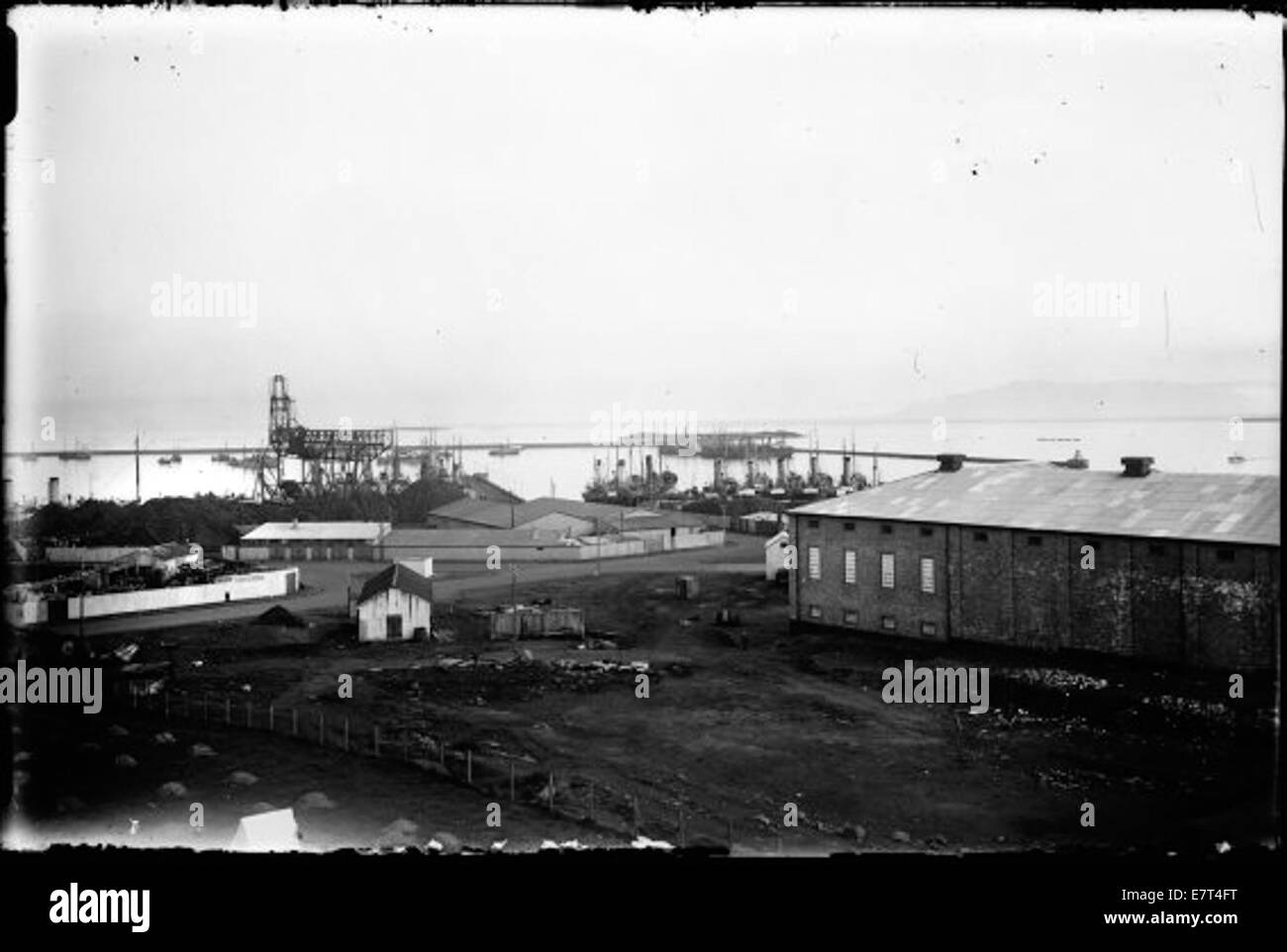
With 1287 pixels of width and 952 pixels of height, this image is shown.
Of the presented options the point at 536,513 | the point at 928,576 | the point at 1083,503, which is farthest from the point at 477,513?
the point at 1083,503

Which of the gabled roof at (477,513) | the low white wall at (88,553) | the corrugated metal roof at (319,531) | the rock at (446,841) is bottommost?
the rock at (446,841)

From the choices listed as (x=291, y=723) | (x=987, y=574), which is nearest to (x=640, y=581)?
(x=987, y=574)

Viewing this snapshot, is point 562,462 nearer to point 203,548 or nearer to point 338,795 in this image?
point 203,548

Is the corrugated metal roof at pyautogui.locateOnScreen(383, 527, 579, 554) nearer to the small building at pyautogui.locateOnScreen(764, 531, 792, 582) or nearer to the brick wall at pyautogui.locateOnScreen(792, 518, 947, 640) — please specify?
the small building at pyautogui.locateOnScreen(764, 531, 792, 582)

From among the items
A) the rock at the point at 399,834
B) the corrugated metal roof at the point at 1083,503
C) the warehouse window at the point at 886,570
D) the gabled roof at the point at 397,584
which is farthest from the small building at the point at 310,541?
the rock at the point at 399,834

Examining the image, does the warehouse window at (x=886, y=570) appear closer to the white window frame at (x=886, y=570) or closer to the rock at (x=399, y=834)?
the white window frame at (x=886, y=570)

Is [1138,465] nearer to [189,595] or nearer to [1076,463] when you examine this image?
[1076,463]
